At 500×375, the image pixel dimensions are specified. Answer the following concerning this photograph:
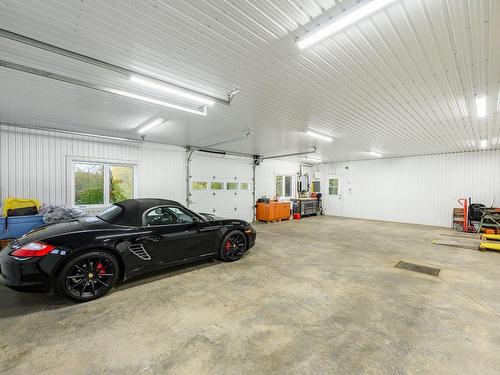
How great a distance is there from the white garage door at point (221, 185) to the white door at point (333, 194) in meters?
4.82

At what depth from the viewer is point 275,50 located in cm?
242

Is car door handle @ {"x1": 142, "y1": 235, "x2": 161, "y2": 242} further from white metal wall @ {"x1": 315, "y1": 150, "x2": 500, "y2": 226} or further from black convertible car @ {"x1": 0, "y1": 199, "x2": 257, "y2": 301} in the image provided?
white metal wall @ {"x1": 315, "y1": 150, "x2": 500, "y2": 226}

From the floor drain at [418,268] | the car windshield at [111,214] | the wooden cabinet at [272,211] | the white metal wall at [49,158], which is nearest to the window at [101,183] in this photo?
the white metal wall at [49,158]

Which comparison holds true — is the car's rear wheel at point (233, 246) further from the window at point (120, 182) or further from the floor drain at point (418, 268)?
the window at point (120, 182)

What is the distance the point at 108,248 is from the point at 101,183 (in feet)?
13.3

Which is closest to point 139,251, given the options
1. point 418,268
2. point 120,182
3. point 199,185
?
point 120,182

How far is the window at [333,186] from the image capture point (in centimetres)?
1194

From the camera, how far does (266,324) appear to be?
234 cm

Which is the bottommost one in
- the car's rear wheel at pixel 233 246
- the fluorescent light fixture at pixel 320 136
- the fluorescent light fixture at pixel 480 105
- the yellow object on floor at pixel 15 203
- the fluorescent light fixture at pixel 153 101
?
the car's rear wheel at pixel 233 246

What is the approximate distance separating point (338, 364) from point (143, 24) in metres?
3.30

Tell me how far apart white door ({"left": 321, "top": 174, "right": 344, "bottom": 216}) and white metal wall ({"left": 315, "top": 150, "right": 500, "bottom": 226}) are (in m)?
0.05

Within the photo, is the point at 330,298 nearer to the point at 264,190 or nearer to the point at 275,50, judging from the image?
the point at 275,50

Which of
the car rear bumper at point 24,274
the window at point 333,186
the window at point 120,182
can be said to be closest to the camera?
the car rear bumper at point 24,274

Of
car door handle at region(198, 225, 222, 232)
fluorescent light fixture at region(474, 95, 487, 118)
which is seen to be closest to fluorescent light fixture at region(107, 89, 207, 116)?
car door handle at region(198, 225, 222, 232)
